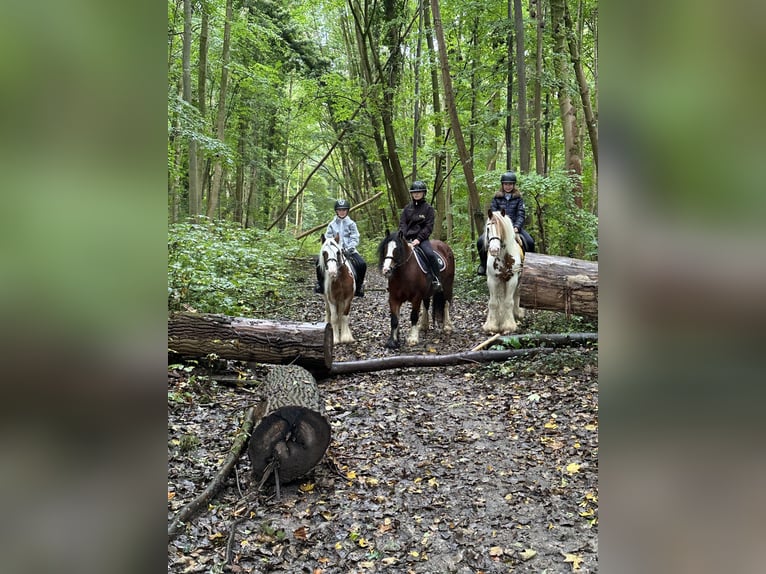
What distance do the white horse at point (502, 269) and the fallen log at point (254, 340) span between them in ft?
10.5

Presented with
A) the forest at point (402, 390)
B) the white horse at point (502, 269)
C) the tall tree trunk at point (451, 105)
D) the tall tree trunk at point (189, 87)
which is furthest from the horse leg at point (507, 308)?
the tall tree trunk at point (189, 87)

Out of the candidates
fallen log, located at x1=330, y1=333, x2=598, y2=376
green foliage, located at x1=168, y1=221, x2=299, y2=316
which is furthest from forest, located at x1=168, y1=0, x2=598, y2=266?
fallen log, located at x1=330, y1=333, x2=598, y2=376

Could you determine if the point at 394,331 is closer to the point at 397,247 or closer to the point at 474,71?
the point at 397,247

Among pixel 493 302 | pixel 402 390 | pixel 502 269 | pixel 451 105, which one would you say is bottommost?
pixel 402 390

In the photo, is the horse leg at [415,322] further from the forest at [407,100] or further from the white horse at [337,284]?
the forest at [407,100]

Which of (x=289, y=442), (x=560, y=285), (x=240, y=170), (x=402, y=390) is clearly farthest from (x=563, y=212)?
(x=240, y=170)

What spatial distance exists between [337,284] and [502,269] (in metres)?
2.89

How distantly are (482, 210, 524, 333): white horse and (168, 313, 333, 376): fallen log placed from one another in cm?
321

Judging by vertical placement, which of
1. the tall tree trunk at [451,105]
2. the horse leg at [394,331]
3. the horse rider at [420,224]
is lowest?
the horse leg at [394,331]

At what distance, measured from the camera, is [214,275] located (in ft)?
27.6

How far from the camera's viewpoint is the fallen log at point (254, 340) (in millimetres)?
6527

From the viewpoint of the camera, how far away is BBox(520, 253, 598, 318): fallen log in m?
7.46
